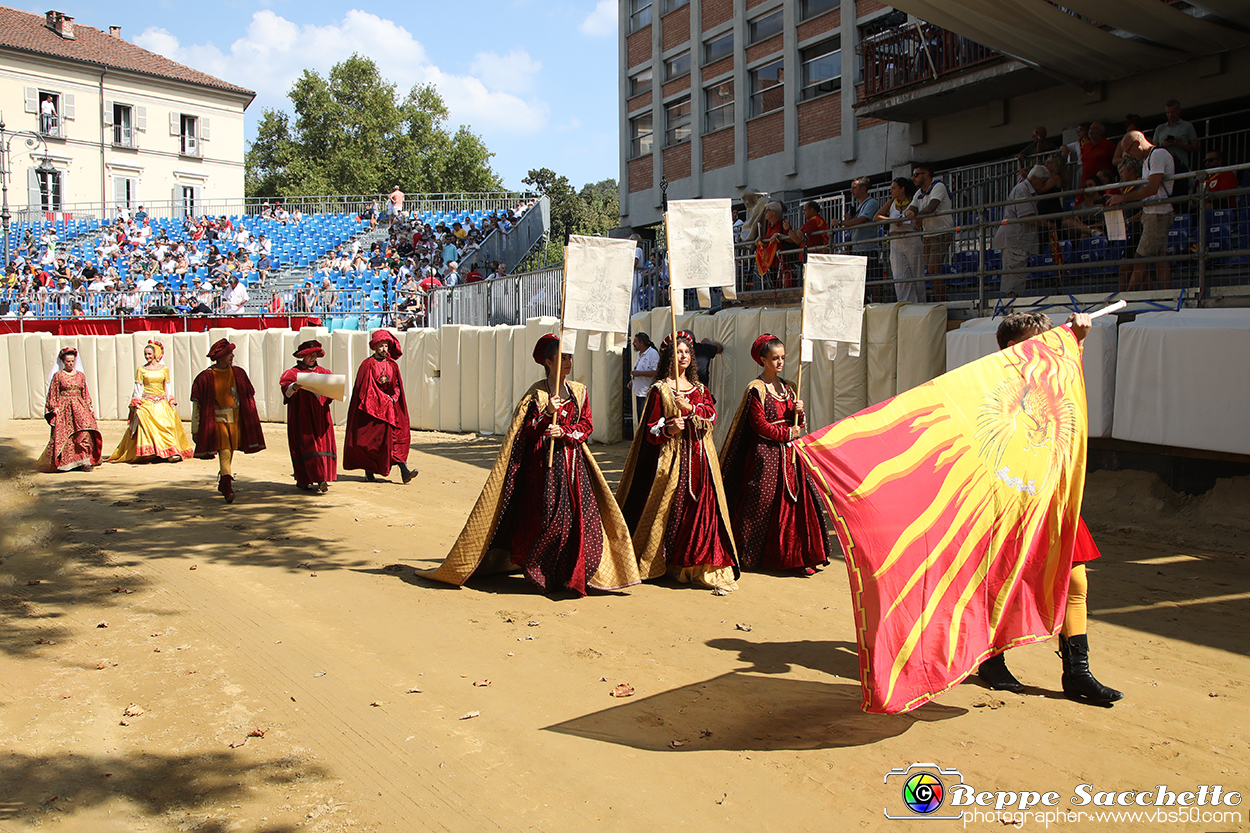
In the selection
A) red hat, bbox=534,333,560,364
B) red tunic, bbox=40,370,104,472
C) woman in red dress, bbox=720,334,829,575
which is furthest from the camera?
red tunic, bbox=40,370,104,472

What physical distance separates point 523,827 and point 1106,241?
8.33 meters

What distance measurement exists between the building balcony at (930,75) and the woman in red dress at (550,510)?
40.0 feet

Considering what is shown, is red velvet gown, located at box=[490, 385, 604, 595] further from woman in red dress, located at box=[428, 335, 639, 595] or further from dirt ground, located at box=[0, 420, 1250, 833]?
dirt ground, located at box=[0, 420, 1250, 833]

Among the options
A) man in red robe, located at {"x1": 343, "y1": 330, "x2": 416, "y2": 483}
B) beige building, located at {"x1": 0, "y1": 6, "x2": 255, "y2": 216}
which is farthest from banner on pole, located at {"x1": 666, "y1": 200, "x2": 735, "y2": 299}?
beige building, located at {"x1": 0, "y1": 6, "x2": 255, "y2": 216}

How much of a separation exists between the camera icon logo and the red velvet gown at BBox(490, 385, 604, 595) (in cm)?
311

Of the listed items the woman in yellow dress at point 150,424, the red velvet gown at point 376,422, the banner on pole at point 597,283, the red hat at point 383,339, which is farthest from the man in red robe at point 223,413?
the banner on pole at point 597,283

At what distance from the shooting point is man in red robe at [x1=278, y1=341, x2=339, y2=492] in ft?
36.6

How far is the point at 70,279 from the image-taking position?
1164 inches

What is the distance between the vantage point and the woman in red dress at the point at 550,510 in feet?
21.9

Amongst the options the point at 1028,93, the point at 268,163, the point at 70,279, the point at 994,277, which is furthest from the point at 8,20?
the point at 994,277

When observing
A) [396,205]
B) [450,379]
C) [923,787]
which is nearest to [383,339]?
[450,379]

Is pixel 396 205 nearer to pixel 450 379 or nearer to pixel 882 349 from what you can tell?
pixel 450 379

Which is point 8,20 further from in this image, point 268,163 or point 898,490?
point 898,490

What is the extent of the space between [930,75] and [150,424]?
14.5 m
